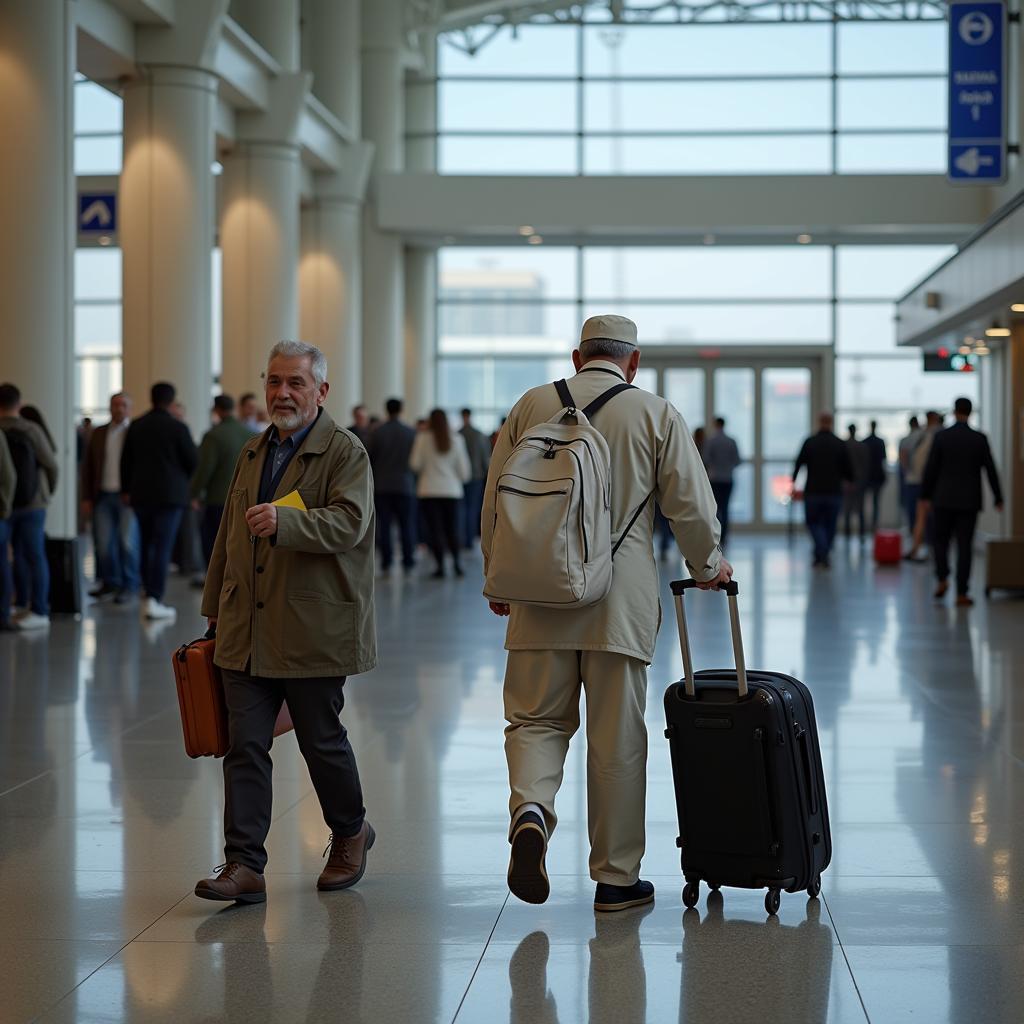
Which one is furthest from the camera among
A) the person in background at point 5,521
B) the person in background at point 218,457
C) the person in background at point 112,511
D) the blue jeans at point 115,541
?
the blue jeans at point 115,541

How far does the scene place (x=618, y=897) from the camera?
14.9 ft

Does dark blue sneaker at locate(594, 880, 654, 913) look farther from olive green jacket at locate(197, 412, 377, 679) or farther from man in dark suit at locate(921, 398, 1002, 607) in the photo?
man in dark suit at locate(921, 398, 1002, 607)

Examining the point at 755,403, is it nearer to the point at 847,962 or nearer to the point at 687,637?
the point at 687,637

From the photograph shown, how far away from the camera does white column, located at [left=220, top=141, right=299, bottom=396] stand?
18703mm

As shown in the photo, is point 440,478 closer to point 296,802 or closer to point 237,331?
point 237,331

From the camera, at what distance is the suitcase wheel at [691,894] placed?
4539mm

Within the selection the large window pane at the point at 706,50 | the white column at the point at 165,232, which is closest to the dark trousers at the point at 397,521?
the white column at the point at 165,232

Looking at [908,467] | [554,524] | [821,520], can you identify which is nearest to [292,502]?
[554,524]

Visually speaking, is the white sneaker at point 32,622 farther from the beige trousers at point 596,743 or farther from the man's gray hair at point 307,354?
the beige trousers at point 596,743

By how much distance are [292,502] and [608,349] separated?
1.02 m

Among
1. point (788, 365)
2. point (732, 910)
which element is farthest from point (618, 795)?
point (788, 365)

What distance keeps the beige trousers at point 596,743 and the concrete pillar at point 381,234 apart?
774 inches

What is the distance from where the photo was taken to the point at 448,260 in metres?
28.1

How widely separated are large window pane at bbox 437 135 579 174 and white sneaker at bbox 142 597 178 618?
55.4 feet
